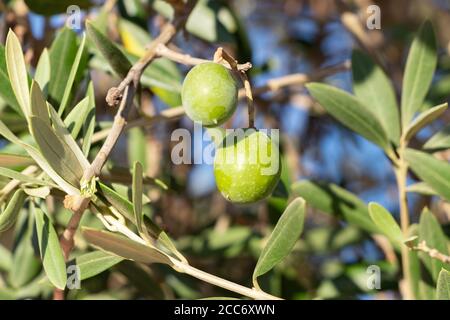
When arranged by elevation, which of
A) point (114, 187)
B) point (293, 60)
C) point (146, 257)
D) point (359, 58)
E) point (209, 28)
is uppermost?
point (293, 60)

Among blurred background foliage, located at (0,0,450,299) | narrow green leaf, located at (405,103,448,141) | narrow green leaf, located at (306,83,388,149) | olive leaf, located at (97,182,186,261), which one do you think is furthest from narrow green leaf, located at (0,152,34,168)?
narrow green leaf, located at (405,103,448,141)

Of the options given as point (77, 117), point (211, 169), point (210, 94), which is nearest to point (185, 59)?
point (210, 94)

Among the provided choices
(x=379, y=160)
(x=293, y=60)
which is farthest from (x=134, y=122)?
(x=379, y=160)

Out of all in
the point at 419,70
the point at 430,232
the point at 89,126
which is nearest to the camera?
the point at 89,126

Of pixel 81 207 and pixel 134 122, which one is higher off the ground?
pixel 134 122

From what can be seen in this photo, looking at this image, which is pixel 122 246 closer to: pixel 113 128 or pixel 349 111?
pixel 113 128

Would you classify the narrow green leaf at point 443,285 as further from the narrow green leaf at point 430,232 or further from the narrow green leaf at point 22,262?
the narrow green leaf at point 22,262

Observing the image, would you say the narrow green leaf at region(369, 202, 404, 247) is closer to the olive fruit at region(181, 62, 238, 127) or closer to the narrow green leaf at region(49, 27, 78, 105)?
the olive fruit at region(181, 62, 238, 127)

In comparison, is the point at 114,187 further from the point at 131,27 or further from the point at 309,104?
the point at 309,104
